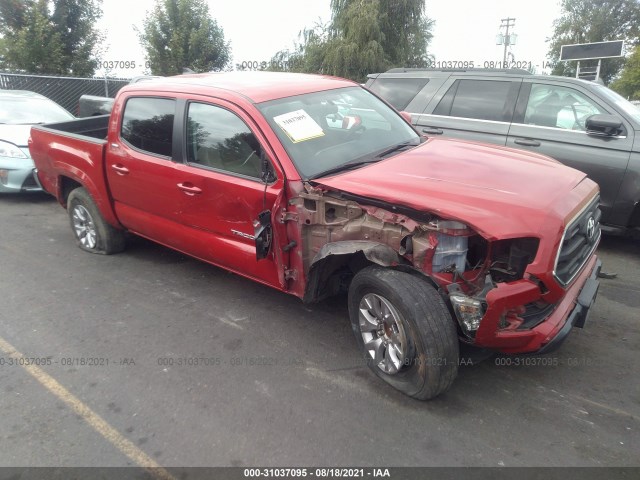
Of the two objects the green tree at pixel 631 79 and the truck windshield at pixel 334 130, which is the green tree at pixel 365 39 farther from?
the green tree at pixel 631 79

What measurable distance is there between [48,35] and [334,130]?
713 inches

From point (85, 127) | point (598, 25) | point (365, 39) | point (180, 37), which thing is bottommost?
point (85, 127)

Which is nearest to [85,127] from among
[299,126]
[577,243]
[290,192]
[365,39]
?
[299,126]

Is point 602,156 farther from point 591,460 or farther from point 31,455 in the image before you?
point 31,455

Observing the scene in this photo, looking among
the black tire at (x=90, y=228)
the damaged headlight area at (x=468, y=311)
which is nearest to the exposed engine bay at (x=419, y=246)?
the damaged headlight area at (x=468, y=311)

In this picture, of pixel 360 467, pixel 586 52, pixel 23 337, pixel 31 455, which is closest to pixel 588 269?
pixel 360 467

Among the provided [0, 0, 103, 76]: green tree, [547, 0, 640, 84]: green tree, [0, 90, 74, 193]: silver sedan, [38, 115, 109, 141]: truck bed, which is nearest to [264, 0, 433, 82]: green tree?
[0, 0, 103, 76]: green tree

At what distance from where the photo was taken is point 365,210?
3.07 metres

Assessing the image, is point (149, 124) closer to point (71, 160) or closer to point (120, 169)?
point (120, 169)

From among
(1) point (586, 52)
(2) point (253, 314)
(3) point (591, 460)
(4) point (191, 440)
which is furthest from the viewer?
(1) point (586, 52)

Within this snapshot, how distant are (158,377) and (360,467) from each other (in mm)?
1536

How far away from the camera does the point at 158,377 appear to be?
11.1 ft

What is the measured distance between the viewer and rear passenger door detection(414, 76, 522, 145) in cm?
582

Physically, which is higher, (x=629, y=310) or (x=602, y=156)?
(x=602, y=156)
